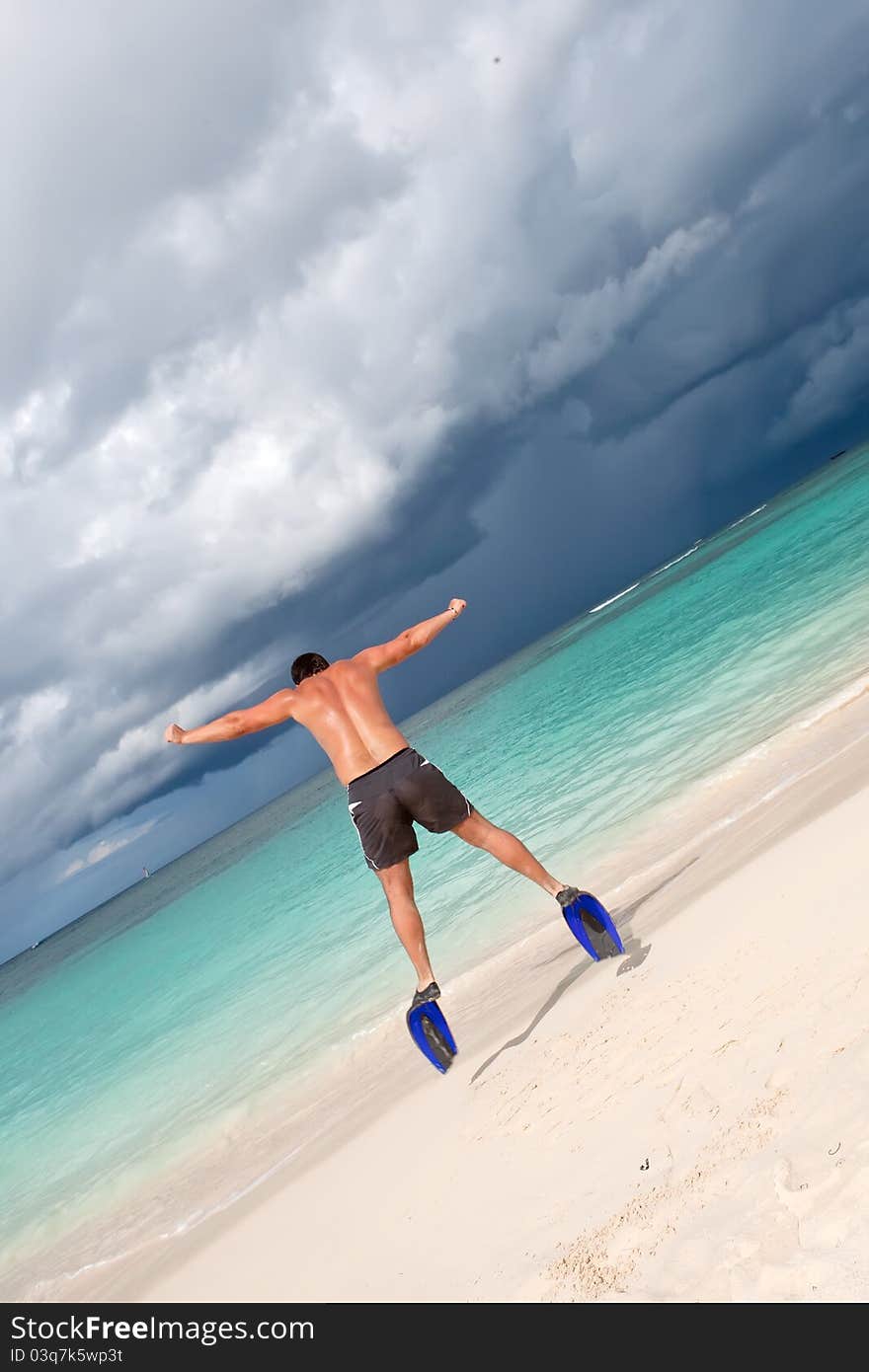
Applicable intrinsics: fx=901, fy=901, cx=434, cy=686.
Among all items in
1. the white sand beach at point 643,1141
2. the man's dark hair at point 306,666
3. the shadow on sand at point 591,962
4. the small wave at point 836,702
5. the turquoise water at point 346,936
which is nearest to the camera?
the white sand beach at point 643,1141

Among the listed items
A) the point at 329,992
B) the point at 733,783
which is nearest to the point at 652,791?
the point at 733,783

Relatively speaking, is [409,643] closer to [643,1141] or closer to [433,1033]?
[433,1033]

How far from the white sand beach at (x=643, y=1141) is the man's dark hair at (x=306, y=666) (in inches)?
107

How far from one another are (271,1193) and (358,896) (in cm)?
997

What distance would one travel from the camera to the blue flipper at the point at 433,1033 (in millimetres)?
5680

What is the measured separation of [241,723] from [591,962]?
2.92m

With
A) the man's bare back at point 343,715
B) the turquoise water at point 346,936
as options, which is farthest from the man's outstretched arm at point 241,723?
the turquoise water at point 346,936

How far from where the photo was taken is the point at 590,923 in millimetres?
5891

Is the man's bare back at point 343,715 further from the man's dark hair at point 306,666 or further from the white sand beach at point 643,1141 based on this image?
the white sand beach at point 643,1141

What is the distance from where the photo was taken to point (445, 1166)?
14.6 ft

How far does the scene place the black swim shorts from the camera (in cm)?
575

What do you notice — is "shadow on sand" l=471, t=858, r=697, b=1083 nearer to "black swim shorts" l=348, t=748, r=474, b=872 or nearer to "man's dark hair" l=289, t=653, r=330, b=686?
"black swim shorts" l=348, t=748, r=474, b=872

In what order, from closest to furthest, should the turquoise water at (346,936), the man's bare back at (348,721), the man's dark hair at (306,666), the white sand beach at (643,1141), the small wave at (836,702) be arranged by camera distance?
the white sand beach at (643,1141) → the man's bare back at (348,721) → the man's dark hair at (306,666) → the turquoise water at (346,936) → the small wave at (836,702)

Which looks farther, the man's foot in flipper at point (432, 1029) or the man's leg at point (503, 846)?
the man's leg at point (503, 846)
